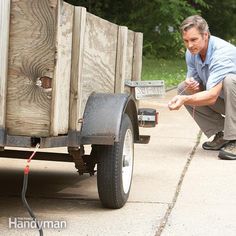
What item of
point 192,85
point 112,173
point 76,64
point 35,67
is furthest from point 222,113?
point 35,67

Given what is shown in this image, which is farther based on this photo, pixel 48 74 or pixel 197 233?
pixel 197 233

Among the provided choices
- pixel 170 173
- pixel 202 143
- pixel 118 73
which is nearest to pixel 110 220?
pixel 118 73

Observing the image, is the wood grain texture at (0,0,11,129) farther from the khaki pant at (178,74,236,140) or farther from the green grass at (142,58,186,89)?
the green grass at (142,58,186,89)

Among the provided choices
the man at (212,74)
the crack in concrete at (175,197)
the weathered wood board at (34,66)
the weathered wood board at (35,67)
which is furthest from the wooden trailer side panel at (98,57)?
the man at (212,74)

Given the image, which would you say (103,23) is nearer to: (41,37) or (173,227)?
(41,37)

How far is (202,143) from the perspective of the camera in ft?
25.8

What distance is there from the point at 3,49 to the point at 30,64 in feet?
0.56

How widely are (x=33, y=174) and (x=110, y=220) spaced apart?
1756 millimetres

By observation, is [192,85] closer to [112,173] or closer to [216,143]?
[216,143]

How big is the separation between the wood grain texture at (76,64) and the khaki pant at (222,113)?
2577 millimetres

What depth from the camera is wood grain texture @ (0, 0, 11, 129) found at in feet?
12.8

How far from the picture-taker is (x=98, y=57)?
4.82 meters

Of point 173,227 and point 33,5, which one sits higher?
point 33,5

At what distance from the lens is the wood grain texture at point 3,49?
3.91m
